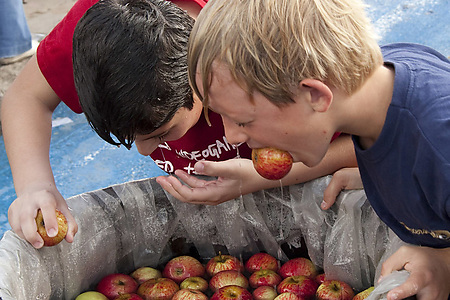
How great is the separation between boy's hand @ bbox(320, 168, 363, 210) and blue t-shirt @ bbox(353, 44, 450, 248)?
0.50ft

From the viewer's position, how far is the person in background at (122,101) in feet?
3.80

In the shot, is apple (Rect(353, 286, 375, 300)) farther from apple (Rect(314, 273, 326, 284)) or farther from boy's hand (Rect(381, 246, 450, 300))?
boy's hand (Rect(381, 246, 450, 300))

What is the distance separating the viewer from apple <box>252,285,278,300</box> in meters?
1.50

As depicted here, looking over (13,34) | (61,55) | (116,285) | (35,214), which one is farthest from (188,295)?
(13,34)

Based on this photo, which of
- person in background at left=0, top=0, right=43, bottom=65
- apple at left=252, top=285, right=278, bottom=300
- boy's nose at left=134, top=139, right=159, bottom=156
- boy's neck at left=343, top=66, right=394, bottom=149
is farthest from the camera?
person in background at left=0, top=0, right=43, bottom=65

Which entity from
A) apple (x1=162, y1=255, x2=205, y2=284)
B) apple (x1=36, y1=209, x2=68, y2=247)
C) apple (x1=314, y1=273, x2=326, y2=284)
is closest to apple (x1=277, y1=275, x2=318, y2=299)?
apple (x1=314, y1=273, x2=326, y2=284)

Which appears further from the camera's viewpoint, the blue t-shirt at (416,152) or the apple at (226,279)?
the apple at (226,279)

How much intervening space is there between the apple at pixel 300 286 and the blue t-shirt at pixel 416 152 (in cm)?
33

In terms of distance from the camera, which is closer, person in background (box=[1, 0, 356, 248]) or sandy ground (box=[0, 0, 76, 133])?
person in background (box=[1, 0, 356, 248])

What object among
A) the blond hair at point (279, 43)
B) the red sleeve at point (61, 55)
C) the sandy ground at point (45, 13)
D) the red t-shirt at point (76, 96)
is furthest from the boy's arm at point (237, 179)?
the sandy ground at point (45, 13)

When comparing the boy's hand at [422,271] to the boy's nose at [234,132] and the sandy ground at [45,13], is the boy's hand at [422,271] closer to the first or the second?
the boy's nose at [234,132]

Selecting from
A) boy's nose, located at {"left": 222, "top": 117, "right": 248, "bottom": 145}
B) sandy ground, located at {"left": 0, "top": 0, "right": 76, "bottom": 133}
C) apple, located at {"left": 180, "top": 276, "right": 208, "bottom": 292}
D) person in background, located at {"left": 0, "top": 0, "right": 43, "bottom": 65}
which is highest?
boy's nose, located at {"left": 222, "top": 117, "right": 248, "bottom": 145}

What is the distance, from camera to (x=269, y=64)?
3.14ft

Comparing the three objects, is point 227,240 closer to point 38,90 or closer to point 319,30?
point 38,90
